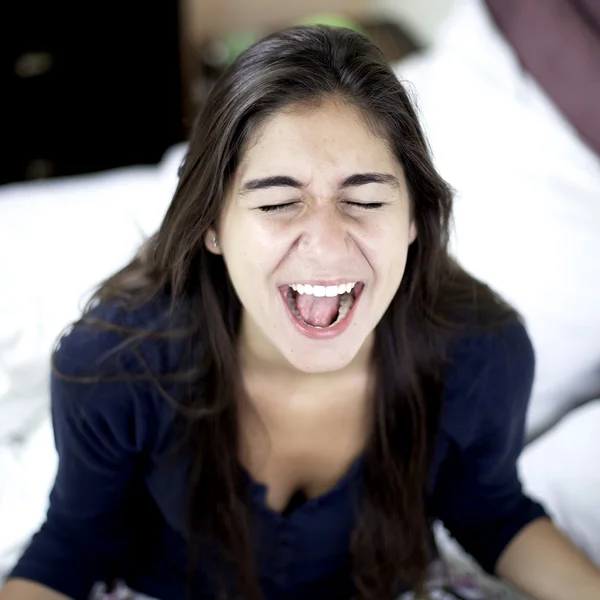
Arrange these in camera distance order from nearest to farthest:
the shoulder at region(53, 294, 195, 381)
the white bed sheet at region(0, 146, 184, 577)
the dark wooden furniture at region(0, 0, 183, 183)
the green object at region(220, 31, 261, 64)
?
the shoulder at region(53, 294, 195, 381), the white bed sheet at region(0, 146, 184, 577), the dark wooden furniture at region(0, 0, 183, 183), the green object at region(220, 31, 261, 64)

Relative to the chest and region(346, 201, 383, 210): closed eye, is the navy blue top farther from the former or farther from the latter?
region(346, 201, 383, 210): closed eye

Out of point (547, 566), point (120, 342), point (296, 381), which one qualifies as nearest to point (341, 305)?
point (296, 381)

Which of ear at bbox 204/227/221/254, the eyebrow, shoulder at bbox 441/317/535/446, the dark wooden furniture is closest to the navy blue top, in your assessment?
shoulder at bbox 441/317/535/446

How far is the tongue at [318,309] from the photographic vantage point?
898 millimetres

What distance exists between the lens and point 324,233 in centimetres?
77

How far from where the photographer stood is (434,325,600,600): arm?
0.95 m

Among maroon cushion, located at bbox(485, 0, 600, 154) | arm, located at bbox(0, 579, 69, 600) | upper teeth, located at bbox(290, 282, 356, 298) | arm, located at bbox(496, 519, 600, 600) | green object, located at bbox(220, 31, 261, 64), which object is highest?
green object, located at bbox(220, 31, 261, 64)

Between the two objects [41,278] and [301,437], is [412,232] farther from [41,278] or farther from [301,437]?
[41,278]

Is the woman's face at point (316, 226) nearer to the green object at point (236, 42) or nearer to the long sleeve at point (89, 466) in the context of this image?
the long sleeve at point (89, 466)

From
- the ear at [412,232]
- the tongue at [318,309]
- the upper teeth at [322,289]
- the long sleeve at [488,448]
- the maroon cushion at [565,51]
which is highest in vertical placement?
the maroon cushion at [565,51]

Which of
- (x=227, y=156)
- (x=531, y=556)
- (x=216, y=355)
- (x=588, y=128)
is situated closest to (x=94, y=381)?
(x=216, y=355)

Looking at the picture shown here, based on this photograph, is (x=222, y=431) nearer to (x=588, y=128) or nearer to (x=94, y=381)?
(x=94, y=381)

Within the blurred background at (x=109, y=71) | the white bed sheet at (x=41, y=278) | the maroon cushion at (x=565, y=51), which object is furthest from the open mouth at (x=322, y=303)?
the blurred background at (x=109, y=71)

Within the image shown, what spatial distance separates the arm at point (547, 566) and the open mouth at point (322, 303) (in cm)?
39
